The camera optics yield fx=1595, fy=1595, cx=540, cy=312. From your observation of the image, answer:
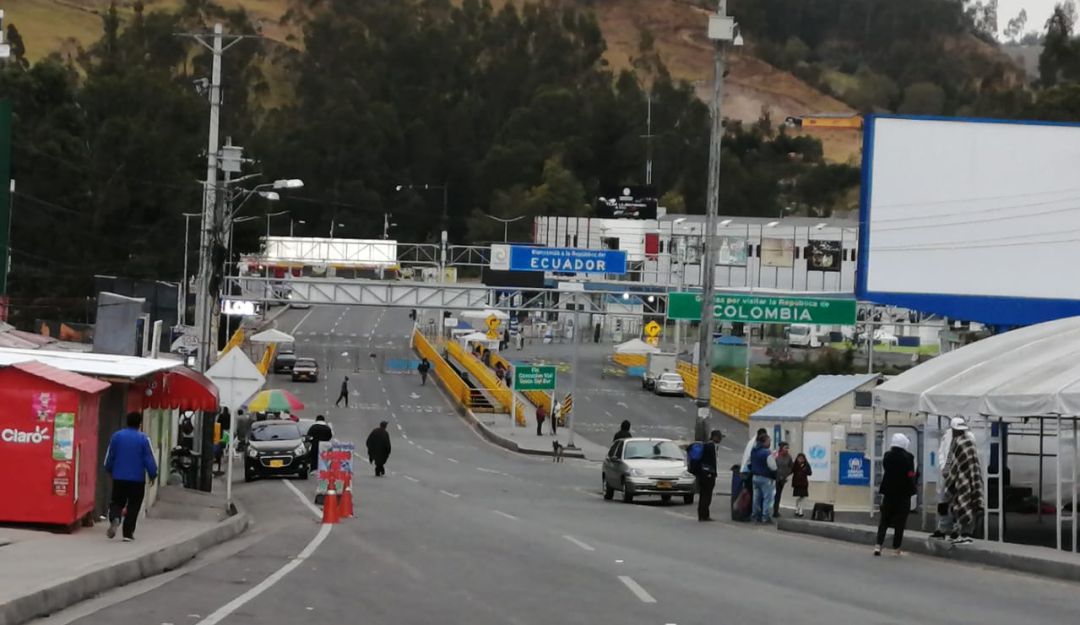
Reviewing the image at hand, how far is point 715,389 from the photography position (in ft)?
254

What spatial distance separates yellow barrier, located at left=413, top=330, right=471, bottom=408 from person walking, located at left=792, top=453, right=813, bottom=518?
4634 centimetres

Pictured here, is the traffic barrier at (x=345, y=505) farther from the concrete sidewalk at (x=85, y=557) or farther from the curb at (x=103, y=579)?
the curb at (x=103, y=579)

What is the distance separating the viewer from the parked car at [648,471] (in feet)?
116

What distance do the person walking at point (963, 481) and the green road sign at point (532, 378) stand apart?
4426cm

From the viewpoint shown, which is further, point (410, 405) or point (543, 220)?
point (543, 220)

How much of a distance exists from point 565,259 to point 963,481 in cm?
4816

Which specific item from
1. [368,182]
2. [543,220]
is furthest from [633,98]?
[543,220]

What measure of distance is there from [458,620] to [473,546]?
8.56m

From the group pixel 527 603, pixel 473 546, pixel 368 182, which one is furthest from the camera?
pixel 368 182

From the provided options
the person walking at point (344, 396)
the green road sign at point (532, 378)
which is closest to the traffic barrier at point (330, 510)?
the green road sign at point (532, 378)

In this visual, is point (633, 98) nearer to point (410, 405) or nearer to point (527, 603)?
point (410, 405)

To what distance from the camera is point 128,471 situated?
19.5m

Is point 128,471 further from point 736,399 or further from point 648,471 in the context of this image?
point 736,399

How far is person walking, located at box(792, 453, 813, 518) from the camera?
99.6ft
